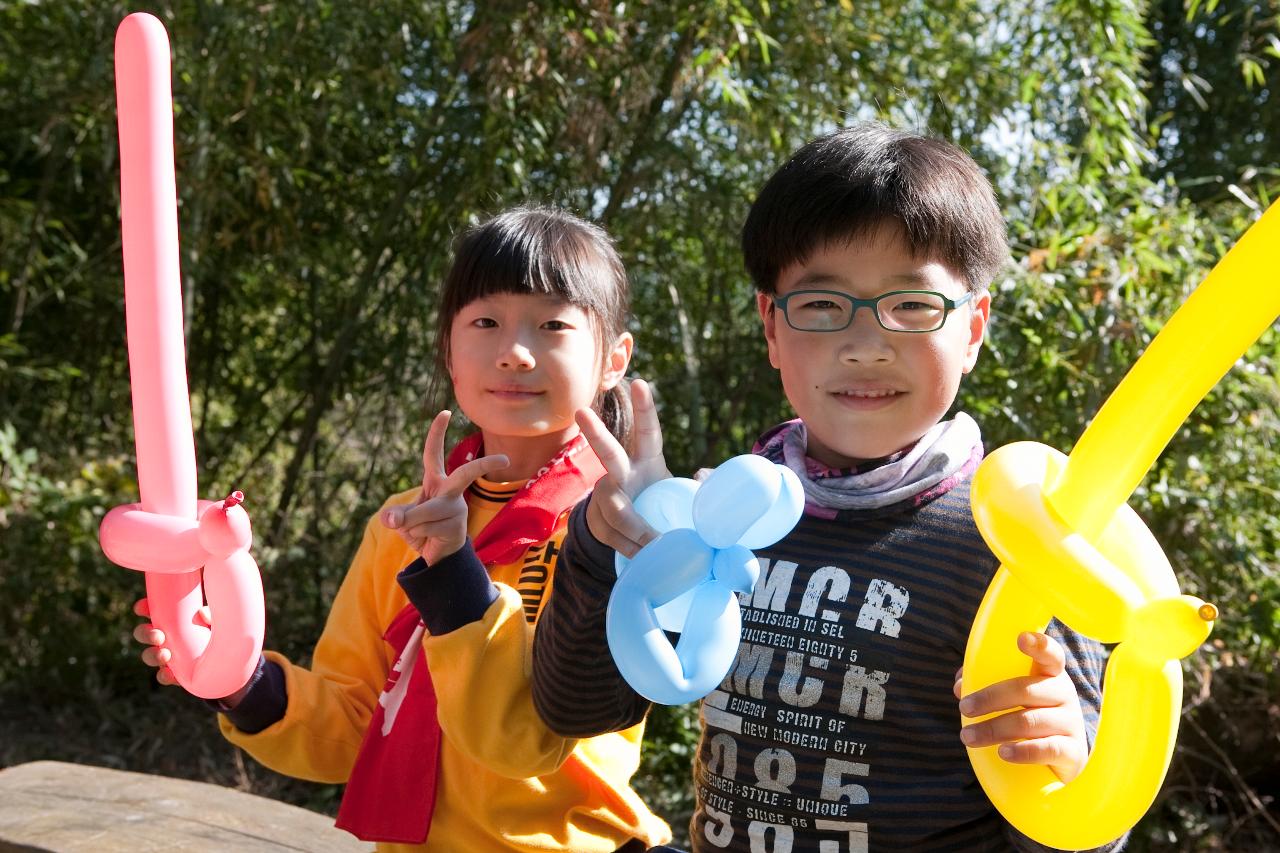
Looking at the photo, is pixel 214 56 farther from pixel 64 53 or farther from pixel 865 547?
pixel 865 547

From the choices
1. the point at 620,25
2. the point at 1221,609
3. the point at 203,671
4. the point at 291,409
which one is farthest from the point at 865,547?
the point at 291,409

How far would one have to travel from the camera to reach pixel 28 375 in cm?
427

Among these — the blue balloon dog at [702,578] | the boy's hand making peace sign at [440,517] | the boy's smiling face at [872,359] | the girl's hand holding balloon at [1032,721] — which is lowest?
the girl's hand holding balloon at [1032,721]

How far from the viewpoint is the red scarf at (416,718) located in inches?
66.7

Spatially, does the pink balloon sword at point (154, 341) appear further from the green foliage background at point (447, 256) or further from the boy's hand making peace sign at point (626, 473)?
the green foliage background at point (447, 256)

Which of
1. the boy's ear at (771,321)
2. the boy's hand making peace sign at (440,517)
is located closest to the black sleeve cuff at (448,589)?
the boy's hand making peace sign at (440,517)

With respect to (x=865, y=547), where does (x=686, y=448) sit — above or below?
above

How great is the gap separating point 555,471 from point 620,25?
1916mm

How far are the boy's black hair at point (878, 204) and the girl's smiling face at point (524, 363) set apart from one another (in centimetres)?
32

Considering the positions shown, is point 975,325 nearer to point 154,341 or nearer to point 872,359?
point 872,359

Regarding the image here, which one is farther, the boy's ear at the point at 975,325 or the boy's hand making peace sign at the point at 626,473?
the boy's ear at the point at 975,325

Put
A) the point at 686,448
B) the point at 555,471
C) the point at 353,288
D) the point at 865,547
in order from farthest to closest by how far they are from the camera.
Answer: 1. the point at 353,288
2. the point at 686,448
3. the point at 555,471
4. the point at 865,547

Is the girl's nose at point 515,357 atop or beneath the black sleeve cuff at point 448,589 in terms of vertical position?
atop

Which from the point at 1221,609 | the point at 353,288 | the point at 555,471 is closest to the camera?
the point at 555,471
